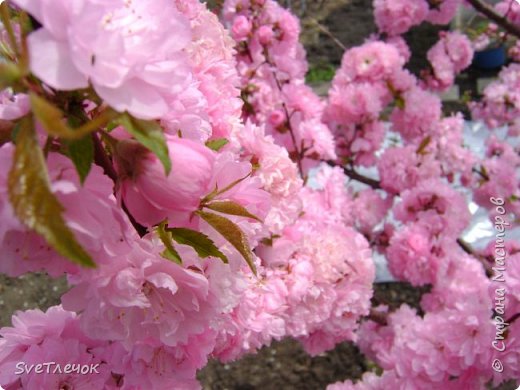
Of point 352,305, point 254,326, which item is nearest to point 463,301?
point 352,305

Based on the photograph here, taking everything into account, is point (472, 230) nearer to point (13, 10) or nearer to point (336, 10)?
point (13, 10)

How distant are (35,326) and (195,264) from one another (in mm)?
274

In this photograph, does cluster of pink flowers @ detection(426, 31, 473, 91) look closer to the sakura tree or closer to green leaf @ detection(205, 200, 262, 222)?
the sakura tree

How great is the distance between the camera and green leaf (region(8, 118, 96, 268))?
0.29 m

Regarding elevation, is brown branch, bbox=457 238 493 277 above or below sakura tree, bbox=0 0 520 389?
below

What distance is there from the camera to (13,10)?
48 centimetres

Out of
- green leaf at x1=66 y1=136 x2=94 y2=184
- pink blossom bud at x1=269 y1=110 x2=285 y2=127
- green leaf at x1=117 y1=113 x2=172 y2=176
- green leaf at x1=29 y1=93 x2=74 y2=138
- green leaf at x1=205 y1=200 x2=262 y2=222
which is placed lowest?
pink blossom bud at x1=269 y1=110 x2=285 y2=127

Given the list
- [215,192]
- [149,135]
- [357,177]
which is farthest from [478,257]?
[149,135]

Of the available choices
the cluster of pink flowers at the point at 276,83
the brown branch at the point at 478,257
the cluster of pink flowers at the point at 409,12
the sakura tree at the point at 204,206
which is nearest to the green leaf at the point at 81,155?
the sakura tree at the point at 204,206

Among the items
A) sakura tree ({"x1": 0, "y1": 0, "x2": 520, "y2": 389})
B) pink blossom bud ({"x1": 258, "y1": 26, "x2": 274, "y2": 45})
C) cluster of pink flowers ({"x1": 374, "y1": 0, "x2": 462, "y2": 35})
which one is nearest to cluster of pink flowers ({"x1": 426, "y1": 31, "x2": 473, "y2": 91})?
cluster of pink flowers ({"x1": 374, "y1": 0, "x2": 462, "y2": 35})

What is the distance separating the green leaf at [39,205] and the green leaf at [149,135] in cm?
6

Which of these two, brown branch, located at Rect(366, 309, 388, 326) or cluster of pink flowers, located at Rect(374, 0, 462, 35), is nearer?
brown branch, located at Rect(366, 309, 388, 326)

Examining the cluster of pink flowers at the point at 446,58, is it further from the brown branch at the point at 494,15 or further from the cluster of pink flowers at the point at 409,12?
the brown branch at the point at 494,15

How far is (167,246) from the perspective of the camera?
0.44 metres
